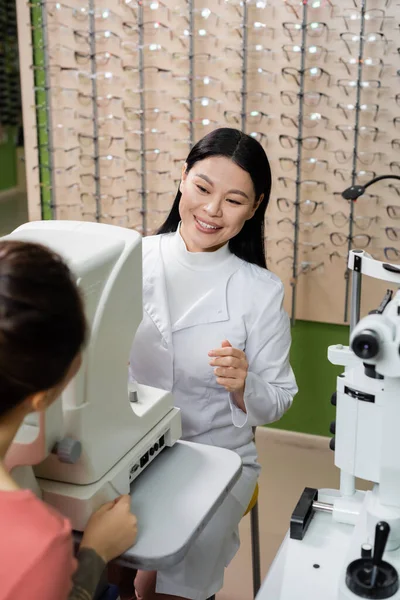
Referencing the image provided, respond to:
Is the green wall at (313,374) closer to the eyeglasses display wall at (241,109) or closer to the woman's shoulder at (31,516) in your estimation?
the eyeglasses display wall at (241,109)

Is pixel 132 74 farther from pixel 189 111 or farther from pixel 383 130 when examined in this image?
pixel 383 130

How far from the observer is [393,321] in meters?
1.12

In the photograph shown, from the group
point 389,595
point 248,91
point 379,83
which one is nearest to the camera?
point 389,595

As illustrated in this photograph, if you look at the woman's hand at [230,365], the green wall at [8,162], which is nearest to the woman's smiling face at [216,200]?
the woman's hand at [230,365]

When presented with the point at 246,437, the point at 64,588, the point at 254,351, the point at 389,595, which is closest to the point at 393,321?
the point at 389,595

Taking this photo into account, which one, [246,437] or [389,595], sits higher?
[389,595]

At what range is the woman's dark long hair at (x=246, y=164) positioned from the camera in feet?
5.94

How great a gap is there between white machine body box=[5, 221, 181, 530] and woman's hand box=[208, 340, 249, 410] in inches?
9.9

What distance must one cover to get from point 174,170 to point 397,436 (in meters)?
2.15

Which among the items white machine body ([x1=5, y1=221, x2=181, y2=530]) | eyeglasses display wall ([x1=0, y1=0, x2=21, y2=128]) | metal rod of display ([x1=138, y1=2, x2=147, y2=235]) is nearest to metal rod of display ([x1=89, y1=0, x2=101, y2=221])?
metal rod of display ([x1=138, y1=2, x2=147, y2=235])

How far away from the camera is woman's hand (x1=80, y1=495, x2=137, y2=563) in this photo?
1.14m

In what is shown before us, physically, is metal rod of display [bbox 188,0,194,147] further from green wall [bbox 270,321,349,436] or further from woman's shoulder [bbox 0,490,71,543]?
woman's shoulder [bbox 0,490,71,543]

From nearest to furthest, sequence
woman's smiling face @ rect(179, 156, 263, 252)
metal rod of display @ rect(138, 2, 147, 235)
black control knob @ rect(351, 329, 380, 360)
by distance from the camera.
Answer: black control knob @ rect(351, 329, 380, 360) < woman's smiling face @ rect(179, 156, 263, 252) < metal rod of display @ rect(138, 2, 147, 235)

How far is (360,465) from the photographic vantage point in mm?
1257
